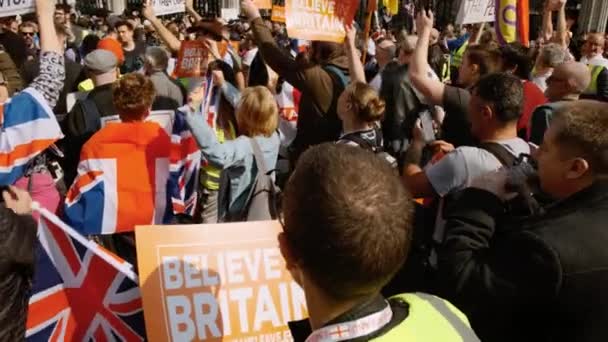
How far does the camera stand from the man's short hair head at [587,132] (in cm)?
176

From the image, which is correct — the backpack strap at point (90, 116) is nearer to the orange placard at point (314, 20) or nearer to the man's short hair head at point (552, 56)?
the orange placard at point (314, 20)

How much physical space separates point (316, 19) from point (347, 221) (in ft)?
11.7

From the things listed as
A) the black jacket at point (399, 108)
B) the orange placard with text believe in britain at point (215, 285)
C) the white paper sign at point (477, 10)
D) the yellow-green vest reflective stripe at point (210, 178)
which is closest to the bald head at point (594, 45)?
the white paper sign at point (477, 10)

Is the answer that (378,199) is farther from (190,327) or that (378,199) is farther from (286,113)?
(286,113)

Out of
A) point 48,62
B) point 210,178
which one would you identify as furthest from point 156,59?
point 48,62

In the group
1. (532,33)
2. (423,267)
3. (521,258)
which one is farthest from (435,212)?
(532,33)

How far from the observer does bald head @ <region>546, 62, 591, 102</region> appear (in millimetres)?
4039

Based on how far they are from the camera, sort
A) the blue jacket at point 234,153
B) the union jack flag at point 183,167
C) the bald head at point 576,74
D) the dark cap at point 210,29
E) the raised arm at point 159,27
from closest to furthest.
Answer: the blue jacket at point 234,153
the union jack flag at point 183,167
the bald head at point 576,74
the raised arm at point 159,27
the dark cap at point 210,29

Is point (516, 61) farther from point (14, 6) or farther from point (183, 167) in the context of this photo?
point (14, 6)

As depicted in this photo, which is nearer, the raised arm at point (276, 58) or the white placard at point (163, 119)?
the white placard at point (163, 119)

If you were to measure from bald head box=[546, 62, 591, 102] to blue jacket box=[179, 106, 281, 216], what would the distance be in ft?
6.77

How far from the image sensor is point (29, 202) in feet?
6.75

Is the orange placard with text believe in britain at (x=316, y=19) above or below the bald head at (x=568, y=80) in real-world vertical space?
above

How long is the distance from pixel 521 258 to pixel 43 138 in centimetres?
197
